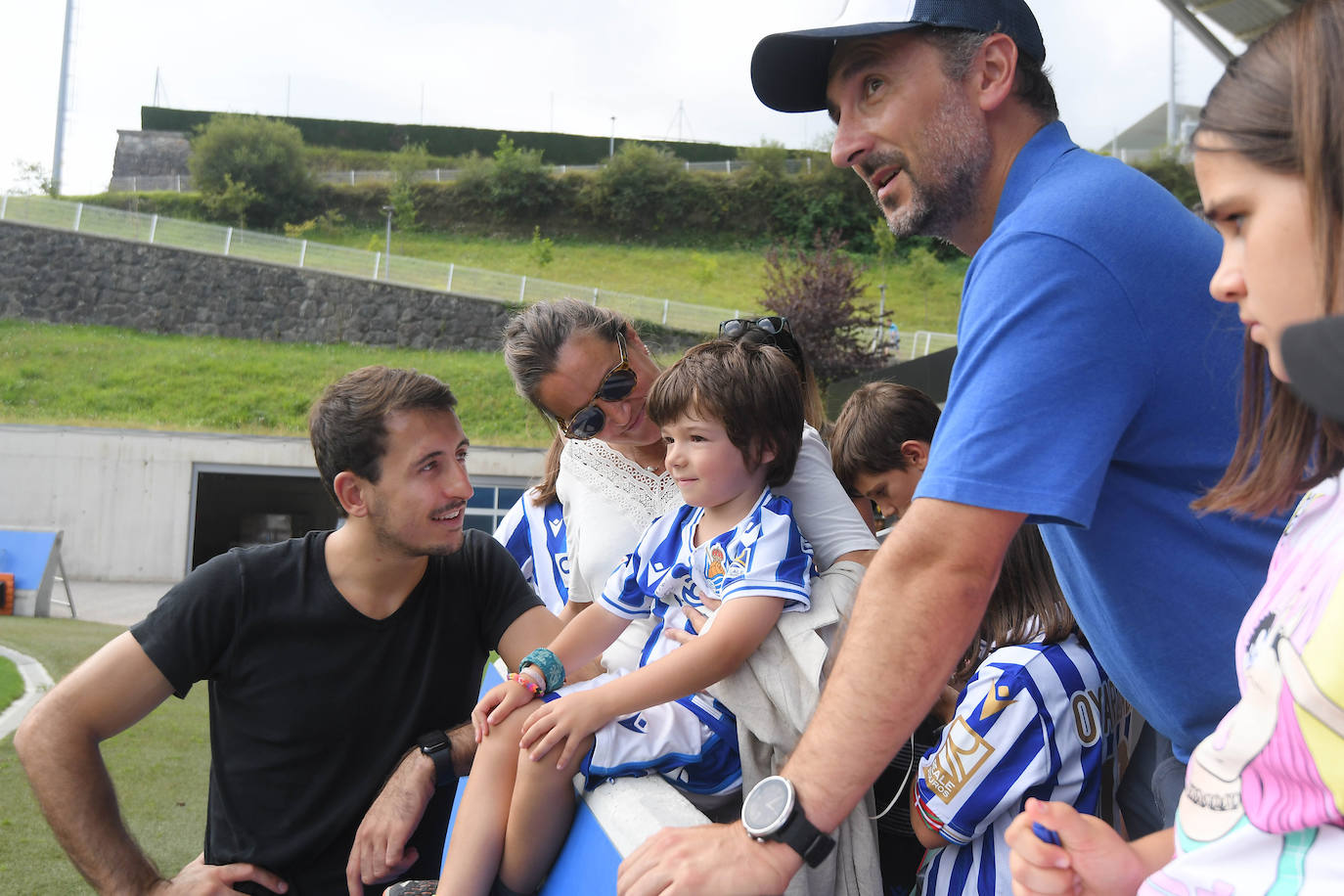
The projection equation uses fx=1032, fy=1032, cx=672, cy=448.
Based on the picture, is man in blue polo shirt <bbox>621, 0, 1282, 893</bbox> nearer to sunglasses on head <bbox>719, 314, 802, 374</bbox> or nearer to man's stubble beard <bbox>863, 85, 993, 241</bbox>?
man's stubble beard <bbox>863, 85, 993, 241</bbox>

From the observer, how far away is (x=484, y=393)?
25.4m

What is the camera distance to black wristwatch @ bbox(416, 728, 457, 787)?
8.89ft

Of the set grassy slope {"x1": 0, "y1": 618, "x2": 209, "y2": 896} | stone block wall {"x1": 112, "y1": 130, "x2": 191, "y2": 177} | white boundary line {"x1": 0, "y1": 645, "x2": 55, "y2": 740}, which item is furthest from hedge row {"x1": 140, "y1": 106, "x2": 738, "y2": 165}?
grassy slope {"x1": 0, "y1": 618, "x2": 209, "y2": 896}

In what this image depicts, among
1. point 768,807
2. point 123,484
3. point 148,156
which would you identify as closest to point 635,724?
point 768,807

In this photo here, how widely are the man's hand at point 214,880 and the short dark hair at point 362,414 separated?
974mm

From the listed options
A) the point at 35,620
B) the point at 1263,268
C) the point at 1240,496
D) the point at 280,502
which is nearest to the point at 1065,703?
the point at 1240,496

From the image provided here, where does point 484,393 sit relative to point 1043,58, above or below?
below

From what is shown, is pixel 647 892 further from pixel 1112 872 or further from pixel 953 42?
pixel 953 42

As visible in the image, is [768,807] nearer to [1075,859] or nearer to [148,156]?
[1075,859]

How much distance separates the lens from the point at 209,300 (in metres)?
31.7

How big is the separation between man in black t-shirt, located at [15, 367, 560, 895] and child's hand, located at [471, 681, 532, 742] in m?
0.55

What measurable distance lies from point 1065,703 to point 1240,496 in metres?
0.91

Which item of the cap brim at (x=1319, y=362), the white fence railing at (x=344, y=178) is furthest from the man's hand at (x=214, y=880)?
the white fence railing at (x=344, y=178)

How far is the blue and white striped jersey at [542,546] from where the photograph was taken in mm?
3873
